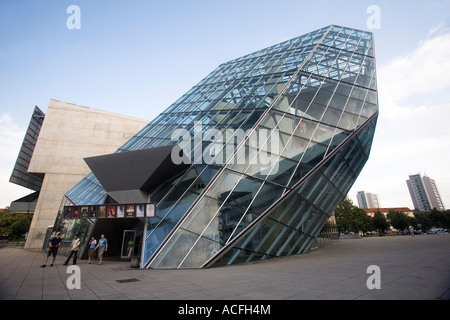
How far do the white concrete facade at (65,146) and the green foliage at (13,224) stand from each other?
30734 mm

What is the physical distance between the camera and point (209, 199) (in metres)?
11.9

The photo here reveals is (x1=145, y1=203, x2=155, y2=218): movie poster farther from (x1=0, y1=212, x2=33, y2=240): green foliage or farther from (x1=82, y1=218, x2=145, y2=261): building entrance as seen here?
(x1=0, y1=212, x2=33, y2=240): green foliage

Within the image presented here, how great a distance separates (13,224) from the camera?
171ft

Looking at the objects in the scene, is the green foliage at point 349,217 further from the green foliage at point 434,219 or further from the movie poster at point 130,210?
the movie poster at point 130,210

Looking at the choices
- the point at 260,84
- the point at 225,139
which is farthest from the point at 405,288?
the point at 260,84

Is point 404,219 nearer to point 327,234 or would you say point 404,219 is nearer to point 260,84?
point 327,234

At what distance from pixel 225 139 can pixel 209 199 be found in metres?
4.31

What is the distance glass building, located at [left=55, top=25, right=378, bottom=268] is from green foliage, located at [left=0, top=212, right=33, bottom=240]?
4611 cm

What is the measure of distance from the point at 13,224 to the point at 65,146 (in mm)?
32769

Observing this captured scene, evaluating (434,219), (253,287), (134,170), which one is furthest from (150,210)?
(434,219)

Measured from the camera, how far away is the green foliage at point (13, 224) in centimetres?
5250

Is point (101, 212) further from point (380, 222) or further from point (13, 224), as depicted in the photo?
point (380, 222)

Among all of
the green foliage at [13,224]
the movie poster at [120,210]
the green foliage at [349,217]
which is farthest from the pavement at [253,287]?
the green foliage at [349,217]
